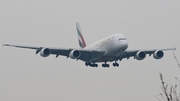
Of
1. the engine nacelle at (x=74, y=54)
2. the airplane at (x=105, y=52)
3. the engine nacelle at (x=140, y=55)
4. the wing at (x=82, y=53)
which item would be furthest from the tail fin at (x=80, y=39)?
the engine nacelle at (x=140, y=55)

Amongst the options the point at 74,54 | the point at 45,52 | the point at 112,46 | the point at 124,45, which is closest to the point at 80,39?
the point at 74,54

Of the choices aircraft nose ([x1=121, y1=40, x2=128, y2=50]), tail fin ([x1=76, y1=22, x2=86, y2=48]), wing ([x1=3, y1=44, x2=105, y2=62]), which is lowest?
aircraft nose ([x1=121, y1=40, x2=128, y2=50])

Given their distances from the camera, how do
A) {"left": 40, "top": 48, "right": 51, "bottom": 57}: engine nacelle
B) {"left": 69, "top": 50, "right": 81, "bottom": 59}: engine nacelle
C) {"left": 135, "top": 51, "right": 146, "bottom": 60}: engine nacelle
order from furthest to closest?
{"left": 135, "top": 51, "right": 146, "bottom": 60}: engine nacelle → {"left": 69, "top": 50, "right": 81, "bottom": 59}: engine nacelle → {"left": 40, "top": 48, "right": 51, "bottom": 57}: engine nacelle

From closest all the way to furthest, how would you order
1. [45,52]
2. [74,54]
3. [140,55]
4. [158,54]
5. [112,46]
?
[45,52] < [112,46] < [74,54] < [140,55] < [158,54]

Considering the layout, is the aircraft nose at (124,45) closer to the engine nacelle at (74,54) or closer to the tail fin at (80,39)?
the engine nacelle at (74,54)

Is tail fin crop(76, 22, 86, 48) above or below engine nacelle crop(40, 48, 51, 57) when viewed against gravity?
above

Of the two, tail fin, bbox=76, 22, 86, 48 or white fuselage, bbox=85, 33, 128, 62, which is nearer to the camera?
white fuselage, bbox=85, 33, 128, 62

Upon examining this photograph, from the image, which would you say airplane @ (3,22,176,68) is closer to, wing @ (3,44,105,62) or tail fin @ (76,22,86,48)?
wing @ (3,44,105,62)

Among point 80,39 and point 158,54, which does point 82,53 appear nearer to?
A: point 158,54

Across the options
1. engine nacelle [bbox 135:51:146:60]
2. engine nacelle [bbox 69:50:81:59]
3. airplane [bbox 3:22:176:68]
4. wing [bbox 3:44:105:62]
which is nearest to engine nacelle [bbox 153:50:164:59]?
airplane [bbox 3:22:176:68]
